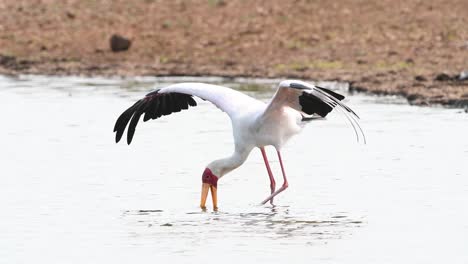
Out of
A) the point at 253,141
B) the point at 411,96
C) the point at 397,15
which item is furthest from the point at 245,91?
the point at 253,141

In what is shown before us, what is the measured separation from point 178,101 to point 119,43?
10.8 m

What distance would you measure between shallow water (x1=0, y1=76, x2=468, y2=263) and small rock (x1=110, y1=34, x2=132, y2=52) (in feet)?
19.7

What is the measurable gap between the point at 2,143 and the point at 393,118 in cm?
424

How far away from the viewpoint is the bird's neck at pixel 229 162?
31.3 ft

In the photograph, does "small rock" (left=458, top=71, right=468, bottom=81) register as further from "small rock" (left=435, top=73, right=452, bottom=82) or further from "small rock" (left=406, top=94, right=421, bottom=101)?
"small rock" (left=406, top=94, right=421, bottom=101)

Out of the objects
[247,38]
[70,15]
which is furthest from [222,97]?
[70,15]

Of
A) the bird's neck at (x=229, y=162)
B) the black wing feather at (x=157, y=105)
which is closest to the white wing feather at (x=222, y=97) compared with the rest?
the black wing feather at (x=157, y=105)

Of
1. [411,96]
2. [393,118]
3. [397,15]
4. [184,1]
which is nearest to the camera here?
[393,118]

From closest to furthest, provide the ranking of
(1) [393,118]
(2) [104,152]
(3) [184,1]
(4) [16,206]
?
(4) [16,206], (2) [104,152], (1) [393,118], (3) [184,1]

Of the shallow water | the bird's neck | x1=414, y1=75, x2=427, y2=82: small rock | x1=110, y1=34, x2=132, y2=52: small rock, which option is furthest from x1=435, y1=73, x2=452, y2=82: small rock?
the bird's neck

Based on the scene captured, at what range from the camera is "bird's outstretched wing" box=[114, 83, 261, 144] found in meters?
9.77

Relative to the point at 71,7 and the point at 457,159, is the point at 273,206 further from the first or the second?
the point at 71,7

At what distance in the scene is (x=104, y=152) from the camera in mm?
11906

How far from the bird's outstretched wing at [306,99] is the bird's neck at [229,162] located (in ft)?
1.26
